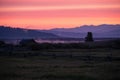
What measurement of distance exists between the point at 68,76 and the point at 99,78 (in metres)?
2.52

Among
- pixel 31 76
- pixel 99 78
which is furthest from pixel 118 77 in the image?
pixel 31 76

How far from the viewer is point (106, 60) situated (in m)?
45.8

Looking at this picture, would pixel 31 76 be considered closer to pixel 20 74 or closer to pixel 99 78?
pixel 20 74

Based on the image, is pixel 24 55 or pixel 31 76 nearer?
pixel 31 76

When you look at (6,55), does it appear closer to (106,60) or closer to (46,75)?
(106,60)

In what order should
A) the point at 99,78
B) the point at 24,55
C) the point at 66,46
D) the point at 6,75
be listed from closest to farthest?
the point at 99,78 → the point at 6,75 → the point at 24,55 → the point at 66,46

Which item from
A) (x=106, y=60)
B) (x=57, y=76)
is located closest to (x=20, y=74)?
(x=57, y=76)

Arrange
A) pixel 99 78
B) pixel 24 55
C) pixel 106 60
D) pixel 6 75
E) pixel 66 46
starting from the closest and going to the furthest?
pixel 99 78 < pixel 6 75 < pixel 106 60 < pixel 24 55 < pixel 66 46

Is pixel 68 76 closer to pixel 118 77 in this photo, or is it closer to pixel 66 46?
pixel 118 77

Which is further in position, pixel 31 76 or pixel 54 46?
pixel 54 46

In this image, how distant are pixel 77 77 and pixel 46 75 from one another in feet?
7.90

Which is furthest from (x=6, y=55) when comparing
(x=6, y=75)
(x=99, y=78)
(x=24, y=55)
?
(x=99, y=78)

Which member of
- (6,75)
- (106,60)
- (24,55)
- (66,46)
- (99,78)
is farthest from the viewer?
(66,46)

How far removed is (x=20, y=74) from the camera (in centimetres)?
2959
